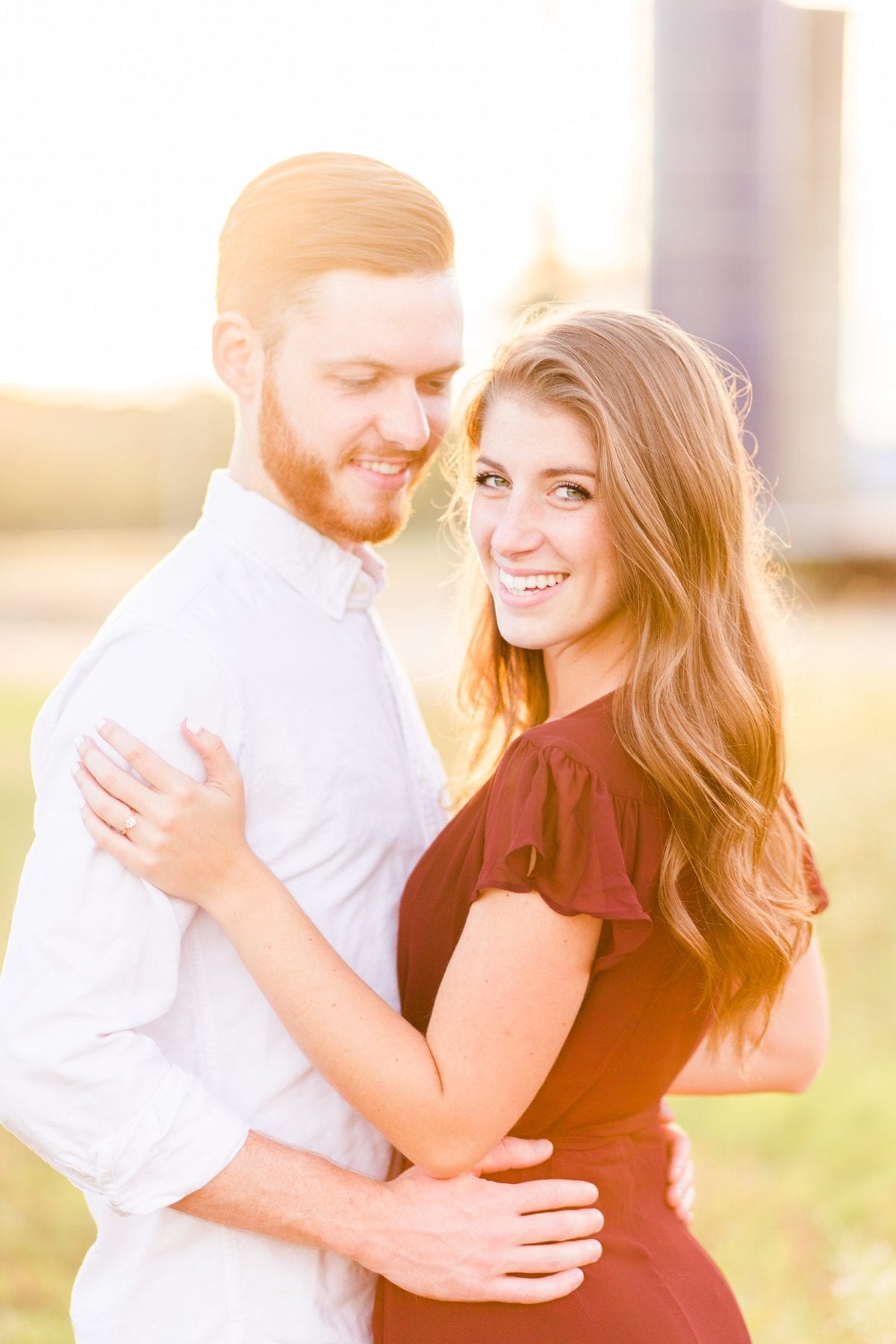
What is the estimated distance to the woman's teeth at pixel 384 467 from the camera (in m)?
2.30

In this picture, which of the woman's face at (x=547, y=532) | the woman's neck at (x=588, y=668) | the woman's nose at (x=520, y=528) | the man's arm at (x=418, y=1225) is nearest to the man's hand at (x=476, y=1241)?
the man's arm at (x=418, y=1225)

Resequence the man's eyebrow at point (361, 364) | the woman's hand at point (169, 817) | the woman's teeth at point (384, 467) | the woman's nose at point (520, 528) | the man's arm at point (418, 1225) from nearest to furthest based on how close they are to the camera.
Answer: the woman's hand at point (169, 817) → the man's arm at point (418, 1225) → the woman's nose at point (520, 528) → the man's eyebrow at point (361, 364) → the woman's teeth at point (384, 467)

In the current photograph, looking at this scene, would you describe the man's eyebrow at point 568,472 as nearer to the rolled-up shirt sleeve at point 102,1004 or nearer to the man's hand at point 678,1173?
the rolled-up shirt sleeve at point 102,1004

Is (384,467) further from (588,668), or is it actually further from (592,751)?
(592,751)

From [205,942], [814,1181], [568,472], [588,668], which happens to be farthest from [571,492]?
[814,1181]

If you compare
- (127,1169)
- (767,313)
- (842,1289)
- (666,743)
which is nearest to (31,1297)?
(842,1289)

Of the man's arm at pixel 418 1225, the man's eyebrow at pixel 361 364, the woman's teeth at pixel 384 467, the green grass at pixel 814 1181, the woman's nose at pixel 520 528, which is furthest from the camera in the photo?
the green grass at pixel 814 1181

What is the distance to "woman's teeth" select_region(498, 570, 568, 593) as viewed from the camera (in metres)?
2.04

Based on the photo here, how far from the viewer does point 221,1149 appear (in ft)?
6.09

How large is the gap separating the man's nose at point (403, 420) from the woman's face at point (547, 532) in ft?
0.57

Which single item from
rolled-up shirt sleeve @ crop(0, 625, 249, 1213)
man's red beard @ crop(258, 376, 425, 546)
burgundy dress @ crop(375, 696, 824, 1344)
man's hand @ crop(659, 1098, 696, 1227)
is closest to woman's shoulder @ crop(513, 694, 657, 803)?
burgundy dress @ crop(375, 696, 824, 1344)

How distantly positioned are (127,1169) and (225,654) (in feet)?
2.29

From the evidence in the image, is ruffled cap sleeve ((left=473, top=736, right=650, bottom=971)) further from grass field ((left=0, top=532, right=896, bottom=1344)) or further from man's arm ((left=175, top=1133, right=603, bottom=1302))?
grass field ((left=0, top=532, right=896, bottom=1344))

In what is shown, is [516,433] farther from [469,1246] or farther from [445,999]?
[469,1246]
